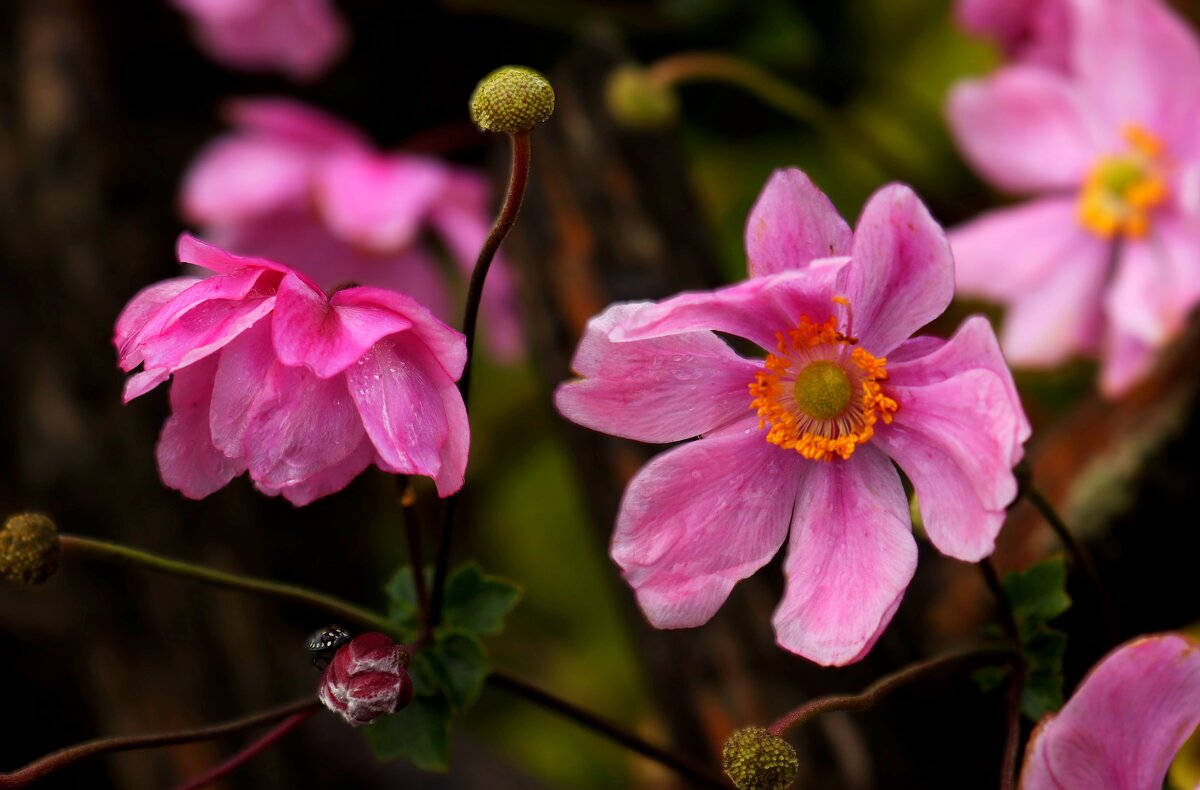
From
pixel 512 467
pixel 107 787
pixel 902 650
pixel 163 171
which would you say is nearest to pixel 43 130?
pixel 163 171

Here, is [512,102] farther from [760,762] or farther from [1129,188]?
[1129,188]

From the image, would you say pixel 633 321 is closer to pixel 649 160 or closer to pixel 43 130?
pixel 649 160

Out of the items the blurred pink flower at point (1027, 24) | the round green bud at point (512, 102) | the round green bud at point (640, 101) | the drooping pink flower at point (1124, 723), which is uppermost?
the round green bud at point (512, 102)

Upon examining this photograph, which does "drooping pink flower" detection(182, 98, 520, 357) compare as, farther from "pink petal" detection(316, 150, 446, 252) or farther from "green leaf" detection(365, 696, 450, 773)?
"green leaf" detection(365, 696, 450, 773)

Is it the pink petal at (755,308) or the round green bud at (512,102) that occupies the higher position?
the round green bud at (512,102)

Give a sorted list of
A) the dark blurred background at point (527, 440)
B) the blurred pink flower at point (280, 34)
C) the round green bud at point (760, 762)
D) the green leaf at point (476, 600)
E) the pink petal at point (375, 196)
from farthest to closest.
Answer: the blurred pink flower at point (280, 34), the pink petal at point (375, 196), the dark blurred background at point (527, 440), the green leaf at point (476, 600), the round green bud at point (760, 762)

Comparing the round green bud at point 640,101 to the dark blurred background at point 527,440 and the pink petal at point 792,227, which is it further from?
the pink petal at point 792,227

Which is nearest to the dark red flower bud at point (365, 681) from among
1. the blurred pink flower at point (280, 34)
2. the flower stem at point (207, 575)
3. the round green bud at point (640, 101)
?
the flower stem at point (207, 575)
